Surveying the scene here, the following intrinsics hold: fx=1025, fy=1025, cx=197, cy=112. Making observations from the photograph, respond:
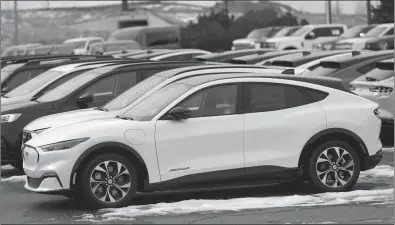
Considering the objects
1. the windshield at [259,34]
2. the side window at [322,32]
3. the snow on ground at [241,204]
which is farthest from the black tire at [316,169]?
the windshield at [259,34]

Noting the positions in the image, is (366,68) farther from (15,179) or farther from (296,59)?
(15,179)

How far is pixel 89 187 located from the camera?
1070cm

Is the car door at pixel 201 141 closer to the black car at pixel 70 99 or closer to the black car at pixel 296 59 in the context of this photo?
the black car at pixel 70 99

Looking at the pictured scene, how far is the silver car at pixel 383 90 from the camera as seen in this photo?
1656cm

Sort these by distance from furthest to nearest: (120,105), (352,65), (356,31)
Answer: (356,31) < (352,65) < (120,105)

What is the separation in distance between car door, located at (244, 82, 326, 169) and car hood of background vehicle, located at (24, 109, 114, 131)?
63.6 inches

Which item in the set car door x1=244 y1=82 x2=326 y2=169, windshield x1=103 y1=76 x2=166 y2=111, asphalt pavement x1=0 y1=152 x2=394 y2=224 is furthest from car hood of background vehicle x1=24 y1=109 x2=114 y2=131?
car door x1=244 y1=82 x2=326 y2=169

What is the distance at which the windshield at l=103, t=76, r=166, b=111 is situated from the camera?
12.2 metres

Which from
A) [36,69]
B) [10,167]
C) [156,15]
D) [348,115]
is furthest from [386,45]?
[156,15]

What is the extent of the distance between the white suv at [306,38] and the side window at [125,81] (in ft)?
103

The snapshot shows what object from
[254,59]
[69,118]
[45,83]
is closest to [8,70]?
[45,83]

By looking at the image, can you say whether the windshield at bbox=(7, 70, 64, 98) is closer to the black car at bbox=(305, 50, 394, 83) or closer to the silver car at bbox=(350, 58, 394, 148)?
the black car at bbox=(305, 50, 394, 83)

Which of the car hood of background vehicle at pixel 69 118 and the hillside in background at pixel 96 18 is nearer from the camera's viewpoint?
the car hood of background vehicle at pixel 69 118

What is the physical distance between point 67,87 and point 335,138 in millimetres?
4994
